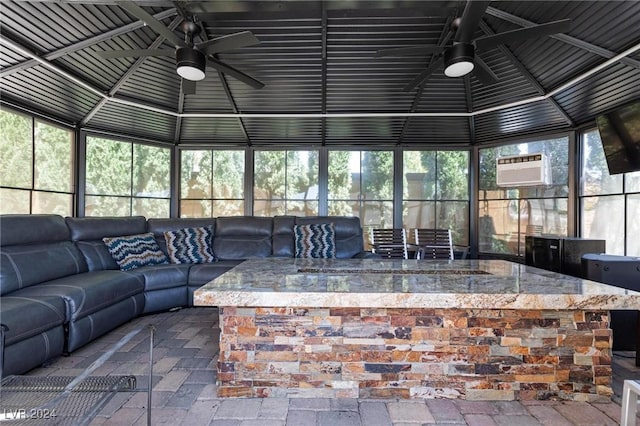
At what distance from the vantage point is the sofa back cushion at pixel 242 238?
168 inches

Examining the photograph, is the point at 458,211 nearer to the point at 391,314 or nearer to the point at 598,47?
the point at 598,47

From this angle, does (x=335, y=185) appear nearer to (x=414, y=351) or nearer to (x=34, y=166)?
(x=414, y=351)

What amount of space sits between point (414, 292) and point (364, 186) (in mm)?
4018

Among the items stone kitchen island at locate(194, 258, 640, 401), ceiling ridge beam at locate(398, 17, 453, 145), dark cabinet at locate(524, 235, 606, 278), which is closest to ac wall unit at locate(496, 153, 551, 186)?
dark cabinet at locate(524, 235, 606, 278)

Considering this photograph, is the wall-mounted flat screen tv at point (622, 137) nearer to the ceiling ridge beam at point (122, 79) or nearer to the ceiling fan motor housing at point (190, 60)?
the ceiling fan motor housing at point (190, 60)

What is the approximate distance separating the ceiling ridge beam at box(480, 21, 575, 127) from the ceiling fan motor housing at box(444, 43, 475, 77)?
1205 millimetres

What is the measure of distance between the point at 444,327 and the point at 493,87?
3.89 m

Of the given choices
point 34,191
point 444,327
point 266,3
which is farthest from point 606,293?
point 34,191

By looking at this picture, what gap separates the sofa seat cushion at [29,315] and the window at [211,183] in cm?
335

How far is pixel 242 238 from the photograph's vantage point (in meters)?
4.46

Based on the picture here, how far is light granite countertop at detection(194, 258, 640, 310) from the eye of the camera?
1527mm

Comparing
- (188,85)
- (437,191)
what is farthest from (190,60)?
(437,191)

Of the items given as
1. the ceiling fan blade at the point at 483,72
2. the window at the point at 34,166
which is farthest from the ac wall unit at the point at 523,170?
the window at the point at 34,166

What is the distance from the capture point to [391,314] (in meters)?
1.79
